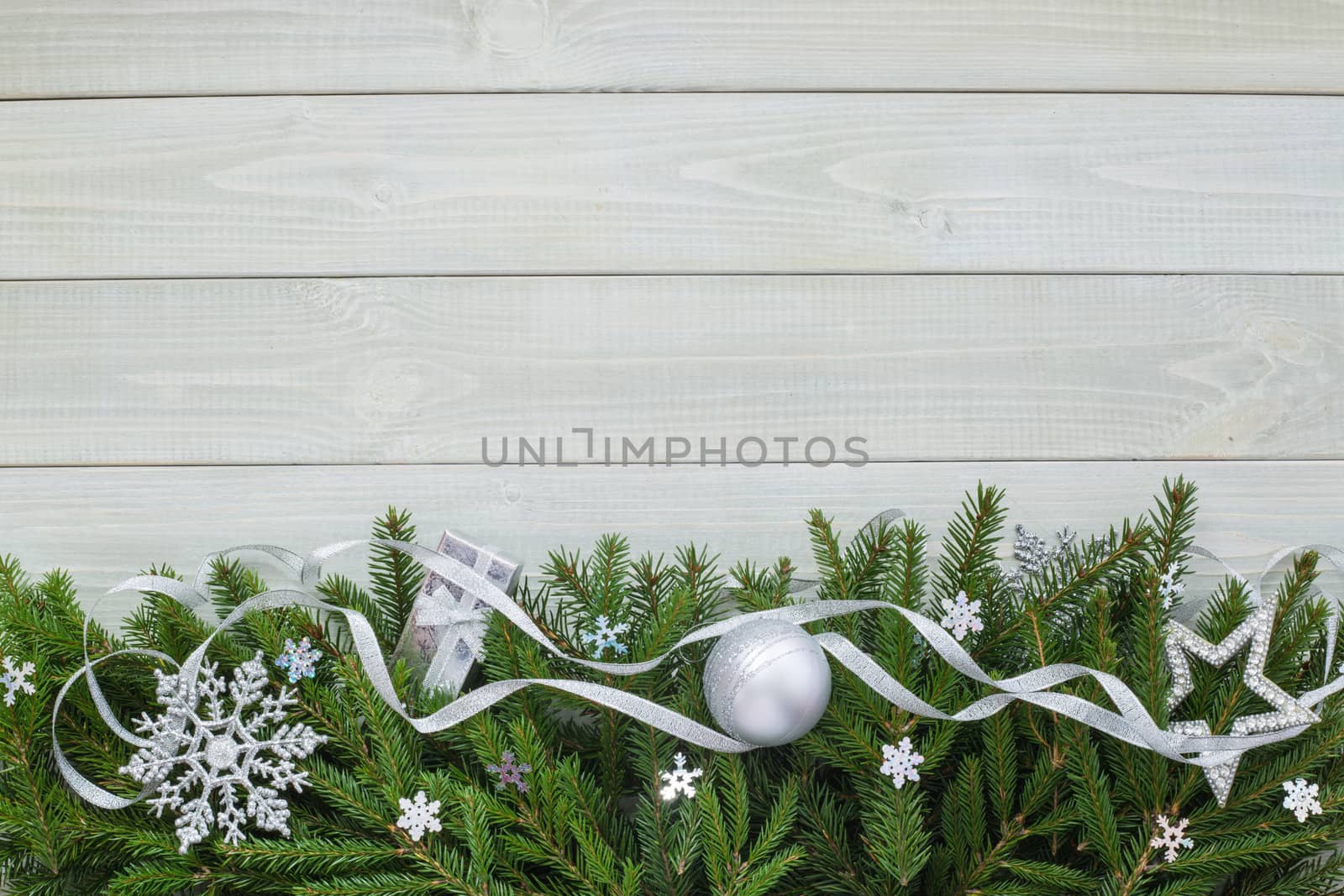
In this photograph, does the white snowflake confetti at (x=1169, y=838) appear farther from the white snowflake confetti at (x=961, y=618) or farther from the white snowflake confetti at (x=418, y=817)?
A: the white snowflake confetti at (x=418, y=817)

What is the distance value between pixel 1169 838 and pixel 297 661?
0.69 metres

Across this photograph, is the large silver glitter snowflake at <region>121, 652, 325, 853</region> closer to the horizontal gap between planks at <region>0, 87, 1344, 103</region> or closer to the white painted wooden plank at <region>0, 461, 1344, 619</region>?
the white painted wooden plank at <region>0, 461, 1344, 619</region>

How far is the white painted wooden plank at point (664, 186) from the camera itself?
926 mm

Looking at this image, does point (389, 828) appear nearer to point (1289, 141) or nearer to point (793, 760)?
point (793, 760)

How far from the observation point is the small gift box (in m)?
0.78

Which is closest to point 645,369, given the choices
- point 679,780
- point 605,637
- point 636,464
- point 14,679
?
point 636,464

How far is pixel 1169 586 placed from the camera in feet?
2.56

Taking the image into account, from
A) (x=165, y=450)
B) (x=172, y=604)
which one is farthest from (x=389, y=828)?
(x=165, y=450)

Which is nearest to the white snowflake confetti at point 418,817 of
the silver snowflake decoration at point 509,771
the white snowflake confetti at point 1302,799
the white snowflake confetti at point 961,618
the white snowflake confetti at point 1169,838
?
the silver snowflake decoration at point 509,771

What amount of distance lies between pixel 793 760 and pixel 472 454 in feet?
1.37

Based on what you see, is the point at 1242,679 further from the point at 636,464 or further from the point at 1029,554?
the point at 636,464

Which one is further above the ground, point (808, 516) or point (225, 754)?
point (808, 516)

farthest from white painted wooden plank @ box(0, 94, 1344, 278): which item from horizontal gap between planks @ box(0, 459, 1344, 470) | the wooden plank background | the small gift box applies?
the small gift box

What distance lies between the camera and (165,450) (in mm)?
907
